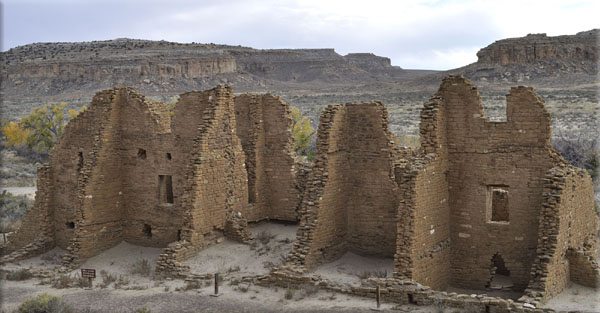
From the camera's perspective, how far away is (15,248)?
20594mm

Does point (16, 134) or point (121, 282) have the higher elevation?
point (16, 134)

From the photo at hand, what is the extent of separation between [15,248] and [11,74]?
2750 inches

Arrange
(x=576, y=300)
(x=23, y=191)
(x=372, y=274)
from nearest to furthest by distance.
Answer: (x=576, y=300), (x=372, y=274), (x=23, y=191)

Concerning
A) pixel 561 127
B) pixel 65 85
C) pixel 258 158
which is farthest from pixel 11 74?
pixel 258 158

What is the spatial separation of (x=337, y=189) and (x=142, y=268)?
5.16 m

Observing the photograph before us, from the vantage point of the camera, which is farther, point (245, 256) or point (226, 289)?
point (245, 256)

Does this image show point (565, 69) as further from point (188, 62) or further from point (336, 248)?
point (336, 248)

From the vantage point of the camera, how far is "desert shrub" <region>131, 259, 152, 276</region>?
1747cm

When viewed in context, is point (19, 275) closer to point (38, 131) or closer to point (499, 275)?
point (499, 275)

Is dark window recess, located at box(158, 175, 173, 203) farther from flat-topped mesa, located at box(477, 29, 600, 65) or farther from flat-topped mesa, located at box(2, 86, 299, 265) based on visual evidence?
flat-topped mesa, located at box(477, 29, 600, 65)

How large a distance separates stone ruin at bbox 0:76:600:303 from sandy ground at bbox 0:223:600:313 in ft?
1.12

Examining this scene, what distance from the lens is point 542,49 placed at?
233 ft

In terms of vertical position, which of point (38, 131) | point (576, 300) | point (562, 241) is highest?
point (38, 131)

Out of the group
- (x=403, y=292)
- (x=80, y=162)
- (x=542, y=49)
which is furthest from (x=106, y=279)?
(x=542, y=49)
